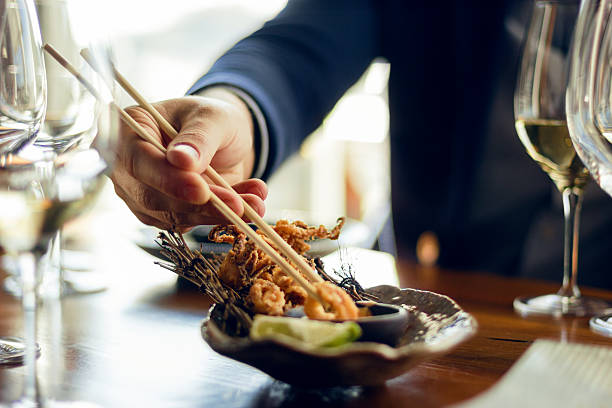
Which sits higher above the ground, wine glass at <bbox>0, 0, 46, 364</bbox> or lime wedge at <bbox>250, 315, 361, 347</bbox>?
wine glass at <bbox>0, 0, 46, 364</bbox>

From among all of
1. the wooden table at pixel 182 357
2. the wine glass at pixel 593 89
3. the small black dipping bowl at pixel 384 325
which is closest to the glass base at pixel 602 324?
the wooden table at pixel 182 357

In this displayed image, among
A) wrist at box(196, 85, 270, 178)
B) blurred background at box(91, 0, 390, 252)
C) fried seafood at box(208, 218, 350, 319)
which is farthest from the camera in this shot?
blurred background at box(91, 0, 390, 252)

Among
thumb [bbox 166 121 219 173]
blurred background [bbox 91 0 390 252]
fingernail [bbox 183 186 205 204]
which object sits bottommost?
blurred background [bbox 91 0 390 252]

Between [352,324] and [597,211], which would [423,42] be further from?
[352,324]

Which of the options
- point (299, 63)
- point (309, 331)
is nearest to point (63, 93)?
point (309, 331)

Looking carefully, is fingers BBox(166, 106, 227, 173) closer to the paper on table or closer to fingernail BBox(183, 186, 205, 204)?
fingernail BBox(183, 186, 205, 204)

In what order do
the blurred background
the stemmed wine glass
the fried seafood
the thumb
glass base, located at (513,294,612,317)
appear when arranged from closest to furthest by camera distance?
the stemmed wine glass
the fried seafood
the thumb
glass base, located at (513,294,612,317)
the blurred background

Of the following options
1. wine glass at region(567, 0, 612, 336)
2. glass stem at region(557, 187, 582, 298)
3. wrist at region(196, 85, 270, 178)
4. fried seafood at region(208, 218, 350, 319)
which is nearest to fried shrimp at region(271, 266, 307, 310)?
fried seafood at region(208, 218, 350, 319)
